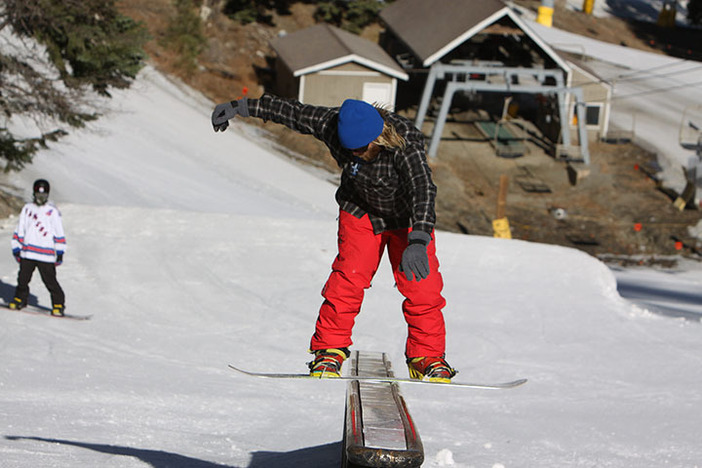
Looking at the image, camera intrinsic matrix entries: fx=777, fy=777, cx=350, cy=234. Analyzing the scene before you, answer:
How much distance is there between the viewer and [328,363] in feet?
16.7

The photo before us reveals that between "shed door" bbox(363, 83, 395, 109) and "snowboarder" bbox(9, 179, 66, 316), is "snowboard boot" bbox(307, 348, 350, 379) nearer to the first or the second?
"snowboarder" bbox(9, 179, 66, 316)

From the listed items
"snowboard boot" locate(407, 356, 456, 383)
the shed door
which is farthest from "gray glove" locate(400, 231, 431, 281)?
the shed door

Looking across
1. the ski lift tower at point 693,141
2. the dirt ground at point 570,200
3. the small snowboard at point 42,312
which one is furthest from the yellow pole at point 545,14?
the small snowboard at point 42,312

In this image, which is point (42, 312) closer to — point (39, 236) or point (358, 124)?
point (39, 236)

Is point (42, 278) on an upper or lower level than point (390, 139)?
lower

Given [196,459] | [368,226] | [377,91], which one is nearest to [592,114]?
[377,91]

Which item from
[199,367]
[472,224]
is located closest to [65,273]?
[199,367]

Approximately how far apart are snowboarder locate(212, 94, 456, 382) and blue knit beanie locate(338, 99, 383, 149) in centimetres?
18

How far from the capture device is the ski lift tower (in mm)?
31438

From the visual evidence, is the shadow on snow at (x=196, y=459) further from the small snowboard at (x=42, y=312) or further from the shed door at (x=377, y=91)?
the shed door at (x=377, y=91)

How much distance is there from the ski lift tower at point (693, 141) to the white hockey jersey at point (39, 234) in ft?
89.5

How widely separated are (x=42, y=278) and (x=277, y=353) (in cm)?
322

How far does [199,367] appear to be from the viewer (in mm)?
9625

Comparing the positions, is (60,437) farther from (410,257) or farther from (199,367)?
(410,257)
